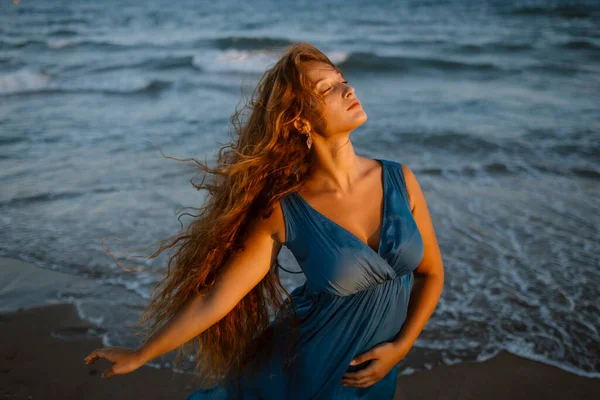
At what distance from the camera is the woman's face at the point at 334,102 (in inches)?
93.0

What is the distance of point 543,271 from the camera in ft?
15.9

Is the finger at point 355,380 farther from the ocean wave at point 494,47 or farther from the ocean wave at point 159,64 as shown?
the ocean wave at point 494,47

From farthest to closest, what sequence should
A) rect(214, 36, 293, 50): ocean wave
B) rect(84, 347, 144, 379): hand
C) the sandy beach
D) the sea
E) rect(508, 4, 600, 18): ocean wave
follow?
rect(508, 4, 600, 18): ocean wave, rect(214, 36, 293, 50): ocean wave, the sea, the sandy beach, rect(84, 347, 144, 379): hand

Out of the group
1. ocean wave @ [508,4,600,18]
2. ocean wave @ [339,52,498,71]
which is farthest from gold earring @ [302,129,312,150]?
ocean wave @ [508,4,600,18]

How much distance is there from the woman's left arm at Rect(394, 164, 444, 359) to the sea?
0.87m

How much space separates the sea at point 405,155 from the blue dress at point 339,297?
80 centimetres

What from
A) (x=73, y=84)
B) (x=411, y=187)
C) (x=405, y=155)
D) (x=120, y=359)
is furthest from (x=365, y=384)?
(x=73, y=84)

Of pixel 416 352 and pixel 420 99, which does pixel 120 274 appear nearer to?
pixel 416 352

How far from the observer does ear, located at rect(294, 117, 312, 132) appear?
241 centimetres

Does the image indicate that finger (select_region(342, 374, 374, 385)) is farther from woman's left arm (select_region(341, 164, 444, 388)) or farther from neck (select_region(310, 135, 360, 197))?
neck (select_region(310, 135, 360, 197))

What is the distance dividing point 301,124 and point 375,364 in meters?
1.01

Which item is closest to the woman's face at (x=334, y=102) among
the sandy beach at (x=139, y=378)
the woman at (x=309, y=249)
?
the woman at (x=309, y=249)

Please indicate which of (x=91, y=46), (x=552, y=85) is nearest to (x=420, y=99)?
(x=552, y=85)

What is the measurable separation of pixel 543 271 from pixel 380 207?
2.96 metres
